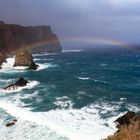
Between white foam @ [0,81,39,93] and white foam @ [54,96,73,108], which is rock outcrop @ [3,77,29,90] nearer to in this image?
white foam @ [0,81,39,93]

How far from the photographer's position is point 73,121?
37.7 meters

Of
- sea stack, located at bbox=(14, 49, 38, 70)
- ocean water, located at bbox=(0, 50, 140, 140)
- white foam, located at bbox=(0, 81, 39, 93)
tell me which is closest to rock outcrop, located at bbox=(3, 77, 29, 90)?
white foam, located at bbox=(0, 81, 39, 93)

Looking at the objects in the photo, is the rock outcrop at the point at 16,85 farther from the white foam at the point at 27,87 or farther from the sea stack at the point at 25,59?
the sea stack at the point at 25,59

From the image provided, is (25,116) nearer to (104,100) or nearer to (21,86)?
(104,100)

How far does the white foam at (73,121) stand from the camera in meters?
33.6

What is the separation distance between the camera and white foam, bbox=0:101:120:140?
110 ft

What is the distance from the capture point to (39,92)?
5538 cm

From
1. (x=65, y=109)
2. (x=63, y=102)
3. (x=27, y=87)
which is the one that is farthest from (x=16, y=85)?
(x=65, y=109)

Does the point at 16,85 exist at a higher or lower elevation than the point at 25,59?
lower

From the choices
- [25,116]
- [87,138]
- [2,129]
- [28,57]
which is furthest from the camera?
[28,57]

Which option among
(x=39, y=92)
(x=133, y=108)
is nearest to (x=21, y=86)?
(x=39, y=92)

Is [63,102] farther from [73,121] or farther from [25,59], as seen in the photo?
[25,59]

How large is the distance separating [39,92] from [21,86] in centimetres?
662

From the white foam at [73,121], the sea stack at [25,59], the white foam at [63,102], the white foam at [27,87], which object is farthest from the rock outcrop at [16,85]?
the sea stack at [25,59]
